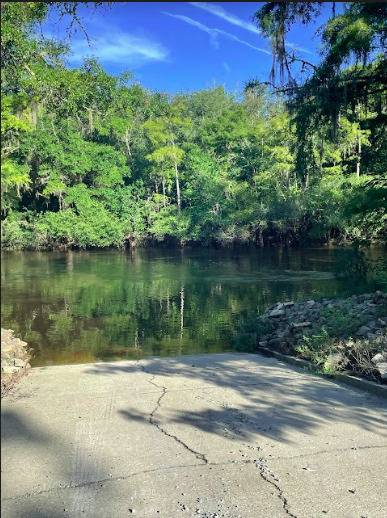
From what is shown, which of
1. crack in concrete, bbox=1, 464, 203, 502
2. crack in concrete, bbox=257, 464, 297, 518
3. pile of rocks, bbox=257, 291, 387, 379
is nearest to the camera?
crack in concrete, bbox=257, 464, 297, 518

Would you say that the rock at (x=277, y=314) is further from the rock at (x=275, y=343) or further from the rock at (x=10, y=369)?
the rock at (x=10, y=369)

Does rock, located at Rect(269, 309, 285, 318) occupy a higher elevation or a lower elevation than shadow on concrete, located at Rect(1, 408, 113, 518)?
higher

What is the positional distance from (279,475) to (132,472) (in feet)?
3.51

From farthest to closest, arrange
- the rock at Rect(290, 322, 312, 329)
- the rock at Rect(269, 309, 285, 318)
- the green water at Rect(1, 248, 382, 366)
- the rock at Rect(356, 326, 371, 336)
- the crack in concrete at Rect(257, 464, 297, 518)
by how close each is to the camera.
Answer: the green water at Rect(1, 248, 382, 366)
the rock at Rect(269, 309, 285, 318)
the rock at Rect(290, 322, 312, 329)
the rock at Rect(356, 326, 371, 336)
the crack in concrete at Rect(257, 464, 297, 518)

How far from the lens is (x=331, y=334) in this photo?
7867mm

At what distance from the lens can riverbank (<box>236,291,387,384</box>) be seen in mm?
6348

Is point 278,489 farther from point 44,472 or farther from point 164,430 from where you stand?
point 44,472

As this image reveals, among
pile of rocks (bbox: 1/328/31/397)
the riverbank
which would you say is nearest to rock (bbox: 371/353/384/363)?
the riverbank

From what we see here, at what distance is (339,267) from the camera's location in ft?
55.2

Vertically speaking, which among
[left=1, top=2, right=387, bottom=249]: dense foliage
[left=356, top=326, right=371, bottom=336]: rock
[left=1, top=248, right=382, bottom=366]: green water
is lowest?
[left=1, top=248, right=382, bottom=366]: green water

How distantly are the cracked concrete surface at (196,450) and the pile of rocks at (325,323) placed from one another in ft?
4.66

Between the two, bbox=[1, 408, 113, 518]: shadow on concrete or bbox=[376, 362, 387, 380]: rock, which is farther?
bbox=[376, 362, 387, 380]: rock

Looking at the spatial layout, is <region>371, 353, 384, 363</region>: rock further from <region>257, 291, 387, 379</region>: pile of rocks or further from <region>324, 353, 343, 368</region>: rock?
<region>324, 353, 343, 368</region>: rock

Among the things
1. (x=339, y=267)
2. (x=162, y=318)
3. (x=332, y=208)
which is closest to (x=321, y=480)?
(x=162, y=318)
